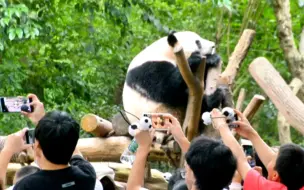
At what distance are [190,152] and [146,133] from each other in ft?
1.53

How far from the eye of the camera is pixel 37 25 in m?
6.45

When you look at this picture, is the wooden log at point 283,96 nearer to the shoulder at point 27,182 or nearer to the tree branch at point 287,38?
the shoulder at point 27,182

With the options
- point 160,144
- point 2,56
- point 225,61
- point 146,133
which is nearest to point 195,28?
point 225,61

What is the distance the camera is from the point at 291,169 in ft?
10.6

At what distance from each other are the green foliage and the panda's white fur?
0.28 meters

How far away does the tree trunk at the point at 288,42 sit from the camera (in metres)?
7.38

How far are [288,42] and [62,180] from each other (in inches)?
203

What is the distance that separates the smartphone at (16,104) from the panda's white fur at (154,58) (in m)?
2.84

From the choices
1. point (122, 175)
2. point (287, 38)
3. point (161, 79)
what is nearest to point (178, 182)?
point (122, 175)

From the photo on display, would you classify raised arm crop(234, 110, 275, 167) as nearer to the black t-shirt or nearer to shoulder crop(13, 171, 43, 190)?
the black t-shirt

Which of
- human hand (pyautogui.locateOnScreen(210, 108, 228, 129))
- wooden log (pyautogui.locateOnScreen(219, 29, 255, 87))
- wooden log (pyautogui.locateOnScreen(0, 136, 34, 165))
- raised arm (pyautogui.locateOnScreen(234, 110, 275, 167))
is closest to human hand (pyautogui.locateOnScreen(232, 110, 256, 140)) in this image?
raised arm (pyautogui.locateOnScreen(234, 110, 275, 167))

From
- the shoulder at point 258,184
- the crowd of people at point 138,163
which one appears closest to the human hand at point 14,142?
the crowd of people at point 138,163

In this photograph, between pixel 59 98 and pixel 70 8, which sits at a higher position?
pixel 70 8

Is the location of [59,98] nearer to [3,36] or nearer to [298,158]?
[3,36]
